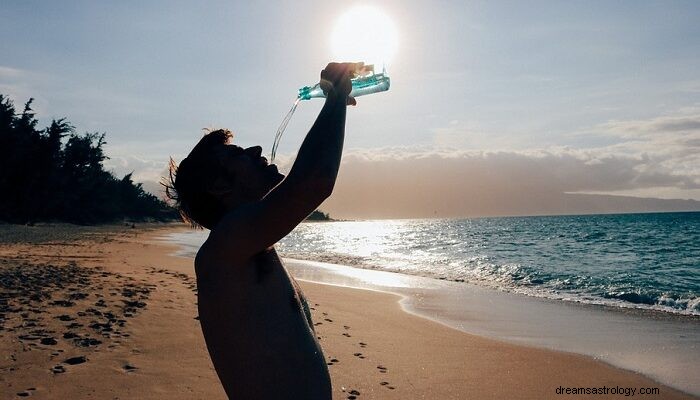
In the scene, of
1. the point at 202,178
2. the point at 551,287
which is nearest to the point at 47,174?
the point at 551,287

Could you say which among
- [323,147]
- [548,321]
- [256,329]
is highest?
[323,147]

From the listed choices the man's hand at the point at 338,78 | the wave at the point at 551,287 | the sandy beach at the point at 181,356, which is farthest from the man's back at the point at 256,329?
the wave at the point at 551,287

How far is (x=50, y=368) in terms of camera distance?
530cm

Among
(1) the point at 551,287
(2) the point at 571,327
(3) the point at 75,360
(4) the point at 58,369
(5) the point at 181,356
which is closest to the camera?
(4) the point at 58,369

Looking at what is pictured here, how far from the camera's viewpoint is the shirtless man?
4.91ft

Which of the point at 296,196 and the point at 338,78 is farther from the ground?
the point at 338,78

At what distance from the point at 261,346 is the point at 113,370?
451 cm

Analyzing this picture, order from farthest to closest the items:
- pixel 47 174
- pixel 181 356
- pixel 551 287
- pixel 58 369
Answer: pixel 47 174 < pixel 551 287 < pixel 181 356 < pixel 58 369

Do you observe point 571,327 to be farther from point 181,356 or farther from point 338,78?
point 338,78

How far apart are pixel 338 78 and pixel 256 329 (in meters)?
0.82

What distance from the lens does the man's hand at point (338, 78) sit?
1680 mm

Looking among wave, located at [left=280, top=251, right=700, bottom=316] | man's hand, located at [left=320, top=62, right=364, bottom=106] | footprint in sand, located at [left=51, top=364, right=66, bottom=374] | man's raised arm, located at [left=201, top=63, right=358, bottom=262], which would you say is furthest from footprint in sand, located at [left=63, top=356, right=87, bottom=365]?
wave, located at [left=280, top=251, right=700, bottom=316]

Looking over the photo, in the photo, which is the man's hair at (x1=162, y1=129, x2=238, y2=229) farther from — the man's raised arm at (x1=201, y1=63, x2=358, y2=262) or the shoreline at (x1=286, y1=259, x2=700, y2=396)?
the shoreline at (x1=286, y1=259, x2=700, y2=396)

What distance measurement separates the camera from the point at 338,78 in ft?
5.61
